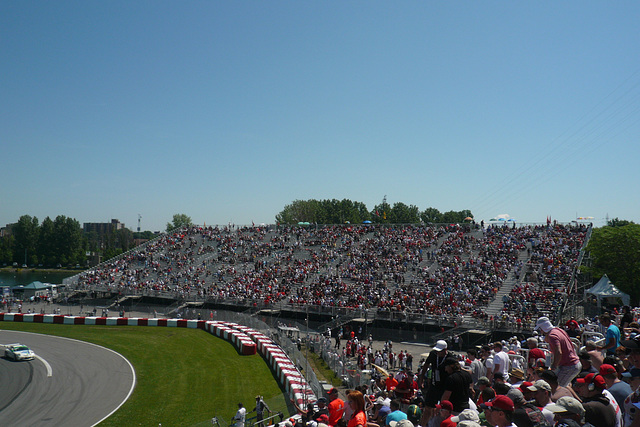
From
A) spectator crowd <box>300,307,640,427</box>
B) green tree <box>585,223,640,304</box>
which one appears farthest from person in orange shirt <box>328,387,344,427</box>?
green tree <box>585,223,640,304</box>

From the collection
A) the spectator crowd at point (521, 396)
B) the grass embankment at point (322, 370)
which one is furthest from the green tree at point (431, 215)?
the spectator crowd at point (521, 396)

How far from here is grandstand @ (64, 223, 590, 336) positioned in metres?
36.9

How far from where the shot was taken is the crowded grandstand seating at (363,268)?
3806 cm

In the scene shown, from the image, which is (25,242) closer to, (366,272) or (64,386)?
(366,272)

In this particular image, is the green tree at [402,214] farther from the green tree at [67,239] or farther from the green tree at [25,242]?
the green tree at [25,242]

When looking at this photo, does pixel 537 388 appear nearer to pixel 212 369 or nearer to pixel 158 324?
pixel 212 369

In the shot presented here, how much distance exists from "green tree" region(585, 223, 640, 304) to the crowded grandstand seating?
77.2 inches

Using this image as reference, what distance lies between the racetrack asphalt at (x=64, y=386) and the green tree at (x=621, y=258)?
3511cm

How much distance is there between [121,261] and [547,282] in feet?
169

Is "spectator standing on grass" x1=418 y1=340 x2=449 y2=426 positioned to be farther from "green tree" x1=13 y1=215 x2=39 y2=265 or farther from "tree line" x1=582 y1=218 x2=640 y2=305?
"green tree" x1=13 y1=215 x2=39 y2=265

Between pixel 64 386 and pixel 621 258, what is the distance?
39.0 metres

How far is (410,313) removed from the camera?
3603 centimetres

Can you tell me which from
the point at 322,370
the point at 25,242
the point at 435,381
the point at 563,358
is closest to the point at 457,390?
the point at 435,381

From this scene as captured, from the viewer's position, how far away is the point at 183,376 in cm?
2669
